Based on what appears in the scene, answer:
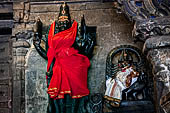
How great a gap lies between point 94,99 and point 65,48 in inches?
43.9

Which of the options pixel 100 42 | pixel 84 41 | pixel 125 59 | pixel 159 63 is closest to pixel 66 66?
pixel 84 41

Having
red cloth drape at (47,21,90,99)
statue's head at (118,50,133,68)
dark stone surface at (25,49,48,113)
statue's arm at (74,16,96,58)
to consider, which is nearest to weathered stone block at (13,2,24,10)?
dark stone surface at (25,49,48,113)

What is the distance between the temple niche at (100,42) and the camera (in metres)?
5.21

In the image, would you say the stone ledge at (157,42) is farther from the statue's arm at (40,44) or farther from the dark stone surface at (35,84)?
the dark stone surface at (35,84)

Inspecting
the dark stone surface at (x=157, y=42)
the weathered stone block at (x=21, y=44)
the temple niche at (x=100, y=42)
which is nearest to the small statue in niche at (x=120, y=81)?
the temple niche at (x=100, y=42)

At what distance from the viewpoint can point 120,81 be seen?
5.47 m

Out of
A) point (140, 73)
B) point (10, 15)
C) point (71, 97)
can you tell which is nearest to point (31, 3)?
point (10, 15)

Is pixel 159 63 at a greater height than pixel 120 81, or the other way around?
pixel 159 63

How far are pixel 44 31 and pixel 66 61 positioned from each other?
110 centimetres

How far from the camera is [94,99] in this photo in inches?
217

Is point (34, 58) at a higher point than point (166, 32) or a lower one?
lower

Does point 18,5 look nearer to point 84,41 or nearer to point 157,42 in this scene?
point 84,41

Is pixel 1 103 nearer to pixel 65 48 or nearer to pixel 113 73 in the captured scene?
pixel 65 48

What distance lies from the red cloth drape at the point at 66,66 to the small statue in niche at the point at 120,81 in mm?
449
